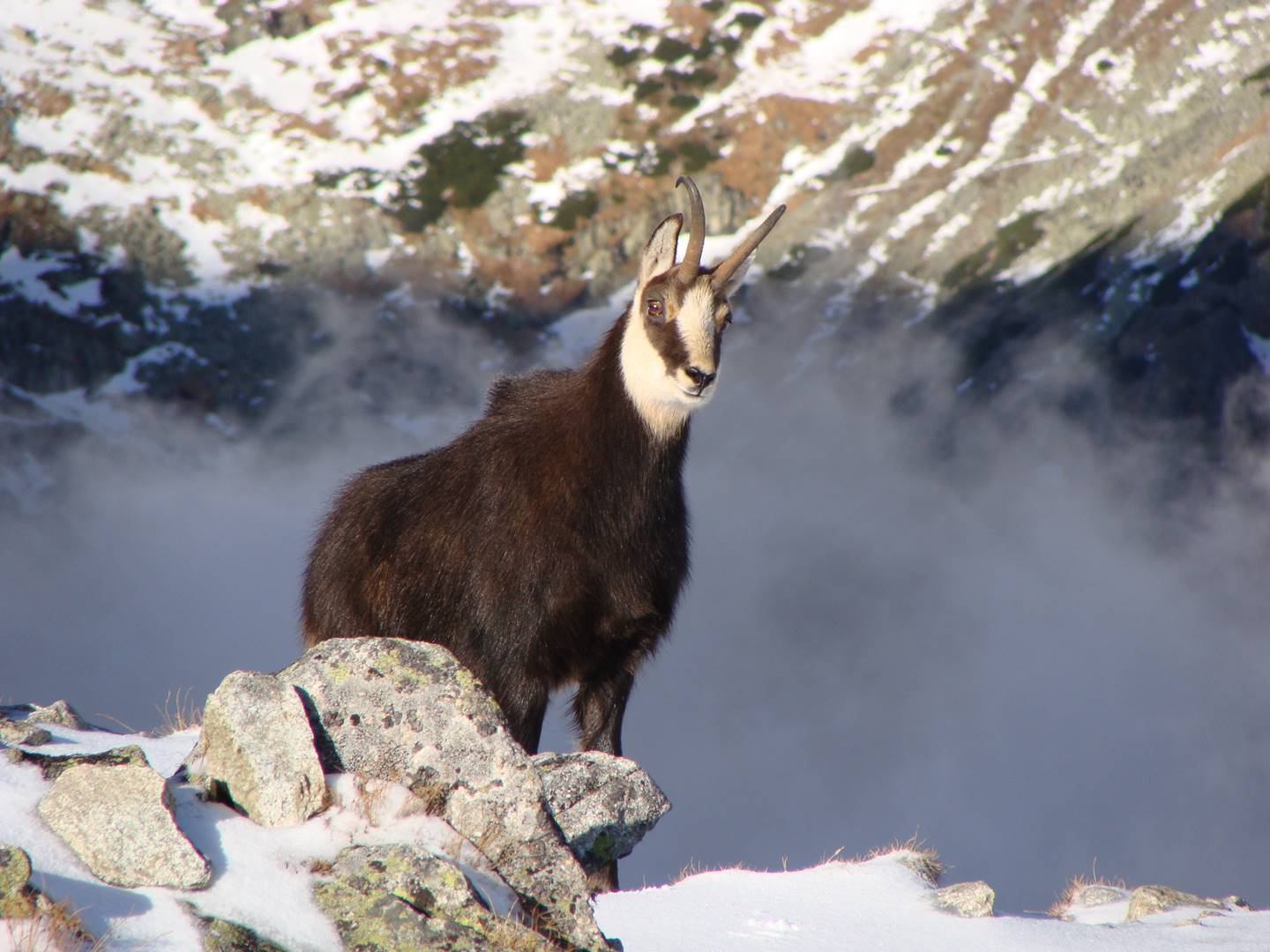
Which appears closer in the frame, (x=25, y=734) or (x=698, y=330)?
(x=25, y=734)

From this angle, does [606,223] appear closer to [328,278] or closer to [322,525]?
[328,278]

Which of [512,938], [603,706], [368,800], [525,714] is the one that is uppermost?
[603,706]

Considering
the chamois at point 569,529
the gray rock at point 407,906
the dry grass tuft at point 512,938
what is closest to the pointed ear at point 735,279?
the chamois at point 569,529

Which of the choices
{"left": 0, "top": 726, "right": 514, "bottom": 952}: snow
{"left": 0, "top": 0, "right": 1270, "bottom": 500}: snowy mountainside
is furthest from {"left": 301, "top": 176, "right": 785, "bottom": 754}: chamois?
{"left": 0, "top": 0, "right": 1270, "bottom": 500}: snowy mountainside

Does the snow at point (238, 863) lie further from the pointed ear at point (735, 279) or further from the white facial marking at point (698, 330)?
the pointed ear at point (735, 279)

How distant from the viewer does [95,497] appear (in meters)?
162

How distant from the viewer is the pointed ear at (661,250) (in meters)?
11.3

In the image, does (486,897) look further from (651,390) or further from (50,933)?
(651,390)

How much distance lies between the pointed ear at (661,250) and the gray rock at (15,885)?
Answer: 23.5 feet

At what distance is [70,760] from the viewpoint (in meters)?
6.59

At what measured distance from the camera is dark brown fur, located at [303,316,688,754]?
10406 millimetres

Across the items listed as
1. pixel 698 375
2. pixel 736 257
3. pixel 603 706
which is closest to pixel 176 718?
pixel 603 706

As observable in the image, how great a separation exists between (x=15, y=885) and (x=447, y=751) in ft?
7.64

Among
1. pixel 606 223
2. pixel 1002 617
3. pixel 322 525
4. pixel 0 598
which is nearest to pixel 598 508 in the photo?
pixel 322 525
